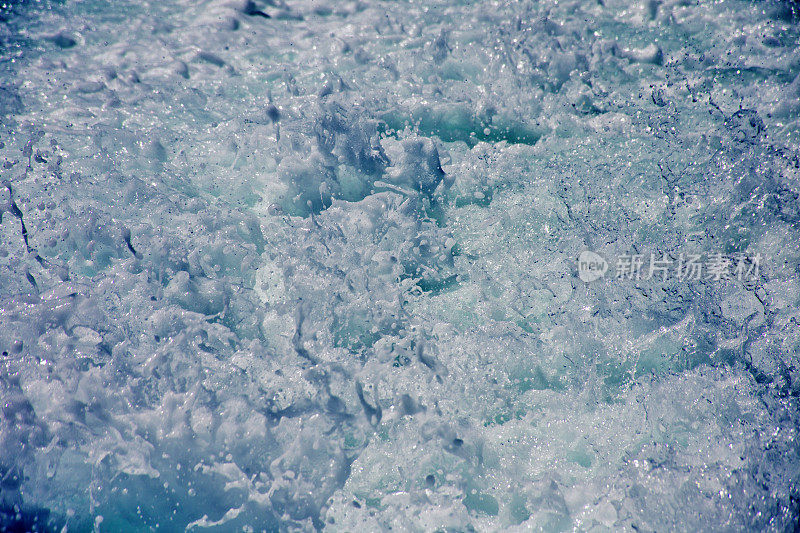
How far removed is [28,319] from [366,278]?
1.58 metres

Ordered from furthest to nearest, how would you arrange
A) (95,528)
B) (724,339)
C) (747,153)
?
(747,153) < (724,339) < (95,528)

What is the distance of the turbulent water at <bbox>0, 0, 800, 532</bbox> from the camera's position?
7.04 ft

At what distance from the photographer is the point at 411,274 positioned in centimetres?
282

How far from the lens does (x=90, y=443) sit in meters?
2.25

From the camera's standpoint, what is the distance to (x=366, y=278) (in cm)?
273

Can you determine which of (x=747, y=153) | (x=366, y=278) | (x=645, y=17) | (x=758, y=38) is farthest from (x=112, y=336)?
(x=758, y=38)

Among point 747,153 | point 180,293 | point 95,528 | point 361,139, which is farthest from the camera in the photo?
point 361,139

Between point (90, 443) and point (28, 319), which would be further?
point (28, 319)

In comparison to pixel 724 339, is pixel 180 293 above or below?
below

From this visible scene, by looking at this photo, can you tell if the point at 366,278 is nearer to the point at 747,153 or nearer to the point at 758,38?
the point at 747,153

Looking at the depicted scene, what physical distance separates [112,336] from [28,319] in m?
0.42

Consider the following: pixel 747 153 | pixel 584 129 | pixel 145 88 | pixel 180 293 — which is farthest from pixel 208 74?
pixel 747 153

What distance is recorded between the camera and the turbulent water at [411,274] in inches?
84.4

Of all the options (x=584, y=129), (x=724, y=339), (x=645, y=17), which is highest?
(x=645, y=17)
